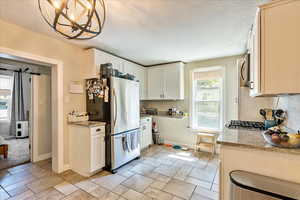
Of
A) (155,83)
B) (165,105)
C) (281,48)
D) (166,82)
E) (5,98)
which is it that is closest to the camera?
(281,48)

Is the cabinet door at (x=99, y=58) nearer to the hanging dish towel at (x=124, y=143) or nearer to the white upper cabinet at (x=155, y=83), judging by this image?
the hanging dish towel at (x=124, y=143)

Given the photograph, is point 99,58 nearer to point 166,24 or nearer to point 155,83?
point 166,24

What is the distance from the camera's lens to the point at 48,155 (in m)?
3.20

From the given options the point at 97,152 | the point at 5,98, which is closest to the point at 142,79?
the point at 97,152

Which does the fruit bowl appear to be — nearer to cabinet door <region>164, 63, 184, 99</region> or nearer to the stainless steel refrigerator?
the stainless steel refrigerator

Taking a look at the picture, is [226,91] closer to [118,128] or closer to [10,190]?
[118,128]

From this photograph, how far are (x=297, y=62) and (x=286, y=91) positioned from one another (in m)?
0.22

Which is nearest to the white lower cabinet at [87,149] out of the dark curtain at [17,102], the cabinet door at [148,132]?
the cabinet door at [148,132]

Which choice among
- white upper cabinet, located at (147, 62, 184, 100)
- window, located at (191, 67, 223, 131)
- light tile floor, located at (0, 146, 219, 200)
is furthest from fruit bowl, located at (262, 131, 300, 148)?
white upper cabinet, located at (147, 62, 184, 100)

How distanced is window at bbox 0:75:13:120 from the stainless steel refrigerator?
415 cm

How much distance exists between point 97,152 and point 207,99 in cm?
297

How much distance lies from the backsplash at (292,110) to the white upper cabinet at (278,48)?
0.52m

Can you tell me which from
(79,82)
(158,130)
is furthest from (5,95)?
(158,130)

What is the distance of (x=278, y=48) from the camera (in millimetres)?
1058
